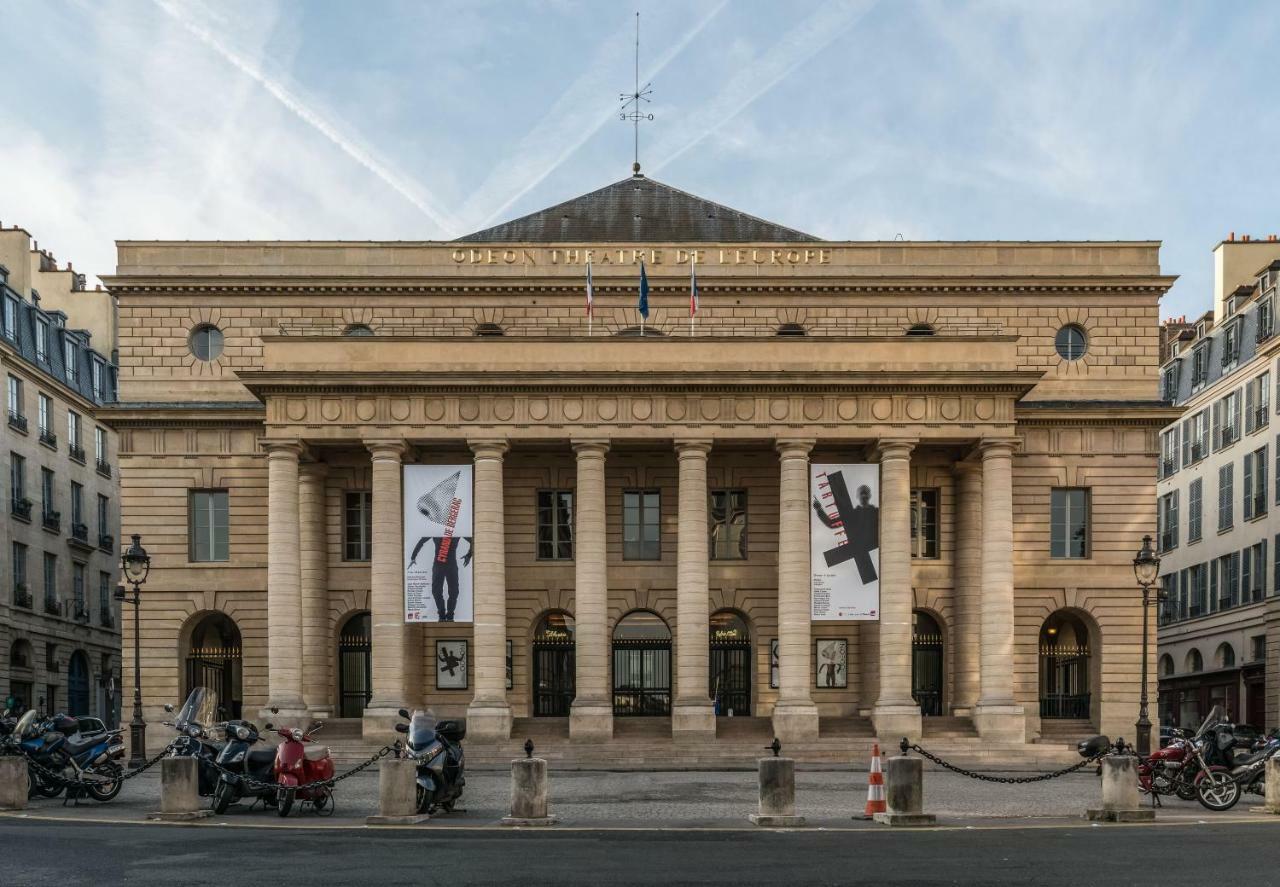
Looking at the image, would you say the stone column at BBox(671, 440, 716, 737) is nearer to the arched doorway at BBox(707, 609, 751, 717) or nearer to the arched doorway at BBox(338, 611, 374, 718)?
the arched doorway at BBox(707, 609, 751, 717)

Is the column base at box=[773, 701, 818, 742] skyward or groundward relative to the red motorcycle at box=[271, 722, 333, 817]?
groundward

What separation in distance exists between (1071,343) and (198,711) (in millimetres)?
30622

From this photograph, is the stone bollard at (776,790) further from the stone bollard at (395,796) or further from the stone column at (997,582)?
the stone column at (997,582)

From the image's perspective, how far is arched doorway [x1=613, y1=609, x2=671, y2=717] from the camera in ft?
144

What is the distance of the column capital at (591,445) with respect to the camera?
39.8m

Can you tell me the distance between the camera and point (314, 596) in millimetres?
42156

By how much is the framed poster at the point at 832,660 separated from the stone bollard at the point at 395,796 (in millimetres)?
23769

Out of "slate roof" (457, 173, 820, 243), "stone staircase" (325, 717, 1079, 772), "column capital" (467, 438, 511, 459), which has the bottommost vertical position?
"stone staircase" (325, 717, 1079, 772)

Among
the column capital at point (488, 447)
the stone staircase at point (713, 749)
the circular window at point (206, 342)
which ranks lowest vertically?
the stone staircase at point (713, 749)

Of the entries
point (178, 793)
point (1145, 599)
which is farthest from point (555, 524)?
point (178, 793)

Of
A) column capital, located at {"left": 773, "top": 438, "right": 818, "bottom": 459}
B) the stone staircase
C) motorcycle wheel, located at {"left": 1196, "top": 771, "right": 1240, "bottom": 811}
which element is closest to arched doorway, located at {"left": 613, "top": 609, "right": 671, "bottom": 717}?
the stone staircase

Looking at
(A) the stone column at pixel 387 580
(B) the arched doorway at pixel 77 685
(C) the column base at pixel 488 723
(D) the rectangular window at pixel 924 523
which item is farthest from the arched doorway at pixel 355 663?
(B) the arched doorway at pixel 77 685

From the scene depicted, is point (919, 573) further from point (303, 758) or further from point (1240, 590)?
point (303, 758)

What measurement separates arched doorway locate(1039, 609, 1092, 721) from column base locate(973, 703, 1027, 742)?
5.82m
